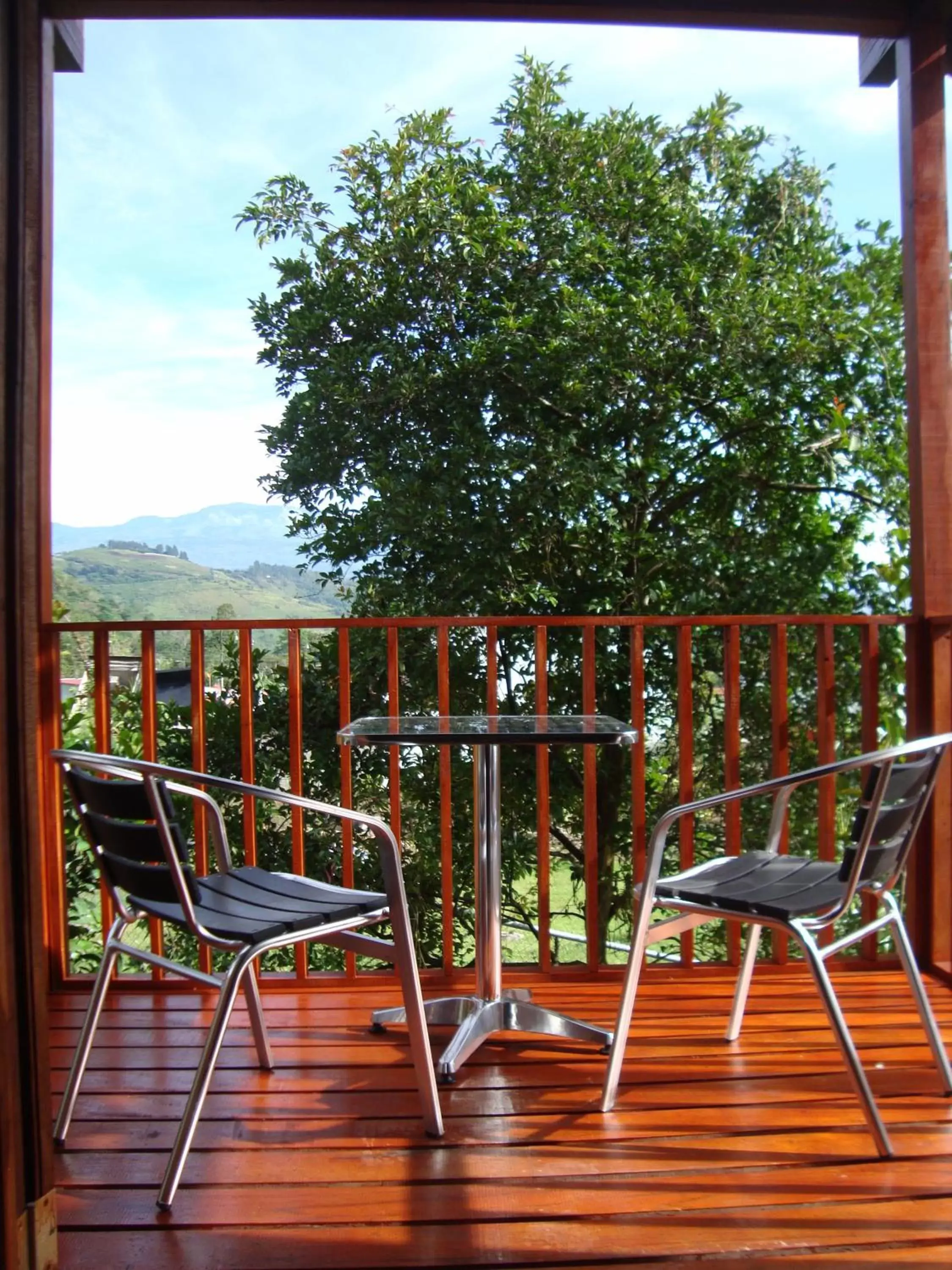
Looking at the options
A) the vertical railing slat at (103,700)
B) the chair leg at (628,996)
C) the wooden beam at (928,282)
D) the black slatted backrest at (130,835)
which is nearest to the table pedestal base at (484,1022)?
the chair leg at (628,996)

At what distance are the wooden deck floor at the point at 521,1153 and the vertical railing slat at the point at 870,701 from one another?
362 millimetres

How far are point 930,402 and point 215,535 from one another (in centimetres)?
513

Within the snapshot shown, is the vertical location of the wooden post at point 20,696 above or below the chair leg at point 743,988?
above

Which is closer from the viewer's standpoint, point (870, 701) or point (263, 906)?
point (263, 906)

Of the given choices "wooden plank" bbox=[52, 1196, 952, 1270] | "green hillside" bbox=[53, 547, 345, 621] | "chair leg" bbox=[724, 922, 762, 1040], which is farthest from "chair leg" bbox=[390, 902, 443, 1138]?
"green hillside" bbox=[53, 547, 345, 621]

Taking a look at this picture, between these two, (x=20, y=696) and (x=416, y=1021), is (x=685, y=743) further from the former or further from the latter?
(x=20, y=696)

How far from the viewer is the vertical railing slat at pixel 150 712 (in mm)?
3125

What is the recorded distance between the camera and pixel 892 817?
2135 millimetres

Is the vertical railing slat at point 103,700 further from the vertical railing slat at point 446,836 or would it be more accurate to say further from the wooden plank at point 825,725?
the wooden plank at point 825,725

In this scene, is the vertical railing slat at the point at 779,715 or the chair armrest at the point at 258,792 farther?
the vertical railing slat at the point at 779,715

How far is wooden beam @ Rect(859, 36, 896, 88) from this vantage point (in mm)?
3275

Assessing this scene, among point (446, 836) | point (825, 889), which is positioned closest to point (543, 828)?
point (446, 836)

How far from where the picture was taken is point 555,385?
6086mm

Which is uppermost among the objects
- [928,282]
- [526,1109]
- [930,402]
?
[928,282]
